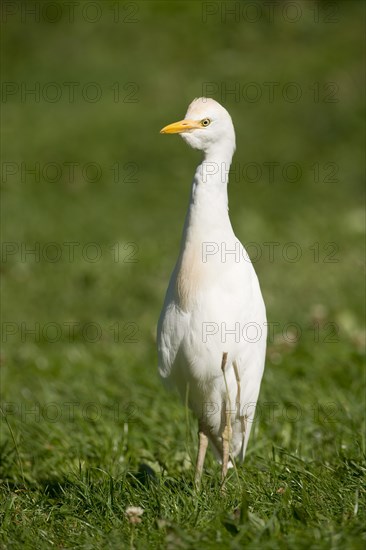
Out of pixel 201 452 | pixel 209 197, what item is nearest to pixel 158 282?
pixel 201 452

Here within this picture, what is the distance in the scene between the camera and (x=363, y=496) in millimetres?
3355

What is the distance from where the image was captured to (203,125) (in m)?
3.78

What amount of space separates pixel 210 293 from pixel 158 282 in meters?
5.13

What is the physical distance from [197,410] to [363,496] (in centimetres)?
102

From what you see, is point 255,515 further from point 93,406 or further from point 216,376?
point 93,406

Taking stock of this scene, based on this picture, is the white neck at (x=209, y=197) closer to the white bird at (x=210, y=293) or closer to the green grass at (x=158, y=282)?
the white bird at (x=210, y=293)

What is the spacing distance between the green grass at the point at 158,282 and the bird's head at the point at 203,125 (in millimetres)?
1221

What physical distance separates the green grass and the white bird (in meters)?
0.33

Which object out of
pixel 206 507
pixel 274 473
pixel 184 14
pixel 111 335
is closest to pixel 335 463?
pixel 274 473

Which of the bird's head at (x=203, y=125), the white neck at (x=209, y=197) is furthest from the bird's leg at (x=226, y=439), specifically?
the bird's head at (x=203, y=125)

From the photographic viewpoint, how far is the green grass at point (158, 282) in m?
3.49

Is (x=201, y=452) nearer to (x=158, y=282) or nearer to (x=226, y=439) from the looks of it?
(x=226, y=439)

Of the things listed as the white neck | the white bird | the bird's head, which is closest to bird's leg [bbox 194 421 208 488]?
the white bird

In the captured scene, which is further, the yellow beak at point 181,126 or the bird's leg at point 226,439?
the bird's leg at point 226,439
